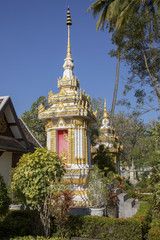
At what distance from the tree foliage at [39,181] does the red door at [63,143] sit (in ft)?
17.3

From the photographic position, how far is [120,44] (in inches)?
589

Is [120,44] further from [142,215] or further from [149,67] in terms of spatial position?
[142,215]

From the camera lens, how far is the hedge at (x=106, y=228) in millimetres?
7836

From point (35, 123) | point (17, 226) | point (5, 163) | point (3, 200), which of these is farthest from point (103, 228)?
point (35, 123)

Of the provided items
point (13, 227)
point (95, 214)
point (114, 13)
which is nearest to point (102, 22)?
point (114, 13)

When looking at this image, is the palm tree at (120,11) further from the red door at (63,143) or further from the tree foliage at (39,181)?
the tree foliage at (39,181)

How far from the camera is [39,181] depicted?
716 centimetres

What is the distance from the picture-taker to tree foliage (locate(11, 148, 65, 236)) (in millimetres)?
7074

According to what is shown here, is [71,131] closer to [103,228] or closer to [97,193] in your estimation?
[97,193]

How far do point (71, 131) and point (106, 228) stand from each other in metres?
5.92

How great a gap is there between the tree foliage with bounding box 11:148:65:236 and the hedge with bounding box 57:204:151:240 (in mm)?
1263

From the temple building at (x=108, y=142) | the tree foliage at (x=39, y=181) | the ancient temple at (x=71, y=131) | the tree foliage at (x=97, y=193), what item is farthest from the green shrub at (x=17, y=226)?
the temple building at (x=108, y=142)

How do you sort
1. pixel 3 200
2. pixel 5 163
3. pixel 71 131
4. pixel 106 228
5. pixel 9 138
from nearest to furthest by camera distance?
pixel 3 200 → pixel 106 228 → pixel 5 163 → pixel 9 138 → pixel 71 131

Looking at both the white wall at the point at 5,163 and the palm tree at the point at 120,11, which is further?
the palm tree at the point at 120,11
